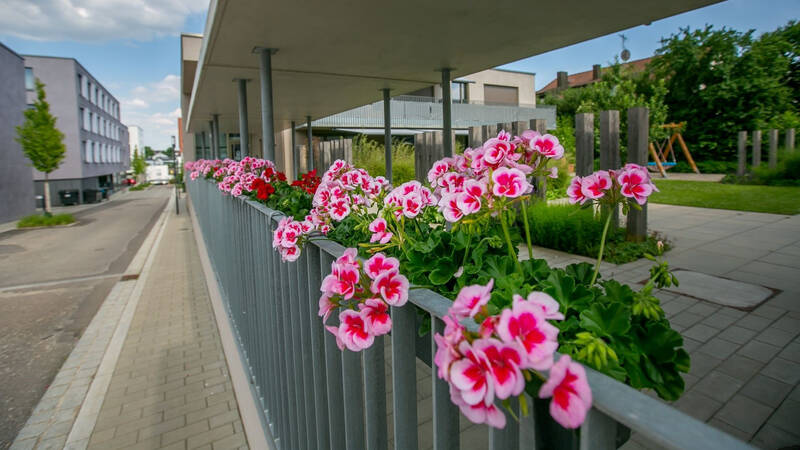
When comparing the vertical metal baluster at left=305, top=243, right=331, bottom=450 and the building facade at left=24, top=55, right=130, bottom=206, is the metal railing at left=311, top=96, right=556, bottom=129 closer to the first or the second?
the building facade at left=24, top=55, right=130, bottom=206

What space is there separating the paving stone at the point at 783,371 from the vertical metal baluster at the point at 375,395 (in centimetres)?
288

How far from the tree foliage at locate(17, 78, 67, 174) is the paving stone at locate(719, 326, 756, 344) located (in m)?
22.5

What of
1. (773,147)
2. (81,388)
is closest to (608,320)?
(81,388)

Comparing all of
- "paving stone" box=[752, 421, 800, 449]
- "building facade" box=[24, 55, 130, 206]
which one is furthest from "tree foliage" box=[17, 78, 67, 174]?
"paving stone" box=[752, 421, 800, 449]

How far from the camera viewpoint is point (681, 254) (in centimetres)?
578

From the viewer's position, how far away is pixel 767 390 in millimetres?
2723

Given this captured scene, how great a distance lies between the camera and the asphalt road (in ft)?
13.7

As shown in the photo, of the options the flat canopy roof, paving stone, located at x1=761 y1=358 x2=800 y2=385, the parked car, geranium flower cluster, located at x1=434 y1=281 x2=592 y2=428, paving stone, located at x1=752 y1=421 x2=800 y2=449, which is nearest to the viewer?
geranium flower cluster, located at x1=434 y1=281 x2=592 y2=428

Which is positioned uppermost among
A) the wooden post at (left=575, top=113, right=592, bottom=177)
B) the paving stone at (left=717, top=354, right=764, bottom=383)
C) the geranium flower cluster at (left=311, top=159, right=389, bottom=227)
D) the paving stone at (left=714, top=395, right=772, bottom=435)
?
the wooden post at (left=575, top=113, right=592, bottom=177)

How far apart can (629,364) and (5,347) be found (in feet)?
21.5

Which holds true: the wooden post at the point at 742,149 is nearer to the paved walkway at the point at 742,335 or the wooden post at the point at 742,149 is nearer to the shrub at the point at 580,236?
the paved walkway at the point at 742,335

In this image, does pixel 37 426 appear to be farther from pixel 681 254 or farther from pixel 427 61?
pixel 681 254

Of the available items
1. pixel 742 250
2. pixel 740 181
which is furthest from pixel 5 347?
pixel 740 181

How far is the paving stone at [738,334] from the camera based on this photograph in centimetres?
337
